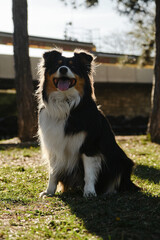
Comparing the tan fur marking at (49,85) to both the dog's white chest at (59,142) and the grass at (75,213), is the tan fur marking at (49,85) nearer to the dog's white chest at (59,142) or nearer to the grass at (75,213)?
the dog's white chest at (59,142)

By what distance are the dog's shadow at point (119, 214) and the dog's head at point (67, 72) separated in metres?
1.42

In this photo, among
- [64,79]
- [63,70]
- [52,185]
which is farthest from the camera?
[52,185]

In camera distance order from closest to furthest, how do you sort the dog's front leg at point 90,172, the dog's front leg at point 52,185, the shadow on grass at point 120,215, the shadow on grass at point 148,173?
1. the shadow on grass at point 120,215
2. the dog's front leg at point 90,172
3. the dog's front leg at point 52,185
4. the shadow on grass at point 148,173

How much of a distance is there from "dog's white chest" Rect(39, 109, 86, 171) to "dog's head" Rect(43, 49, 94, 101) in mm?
386

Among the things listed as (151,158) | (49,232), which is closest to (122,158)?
(49,232)

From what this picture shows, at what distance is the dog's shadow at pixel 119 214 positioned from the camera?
2.86 meters

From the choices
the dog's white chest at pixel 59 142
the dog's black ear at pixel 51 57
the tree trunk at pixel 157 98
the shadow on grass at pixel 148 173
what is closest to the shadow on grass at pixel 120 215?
the dog's white chest at pixel 59 142

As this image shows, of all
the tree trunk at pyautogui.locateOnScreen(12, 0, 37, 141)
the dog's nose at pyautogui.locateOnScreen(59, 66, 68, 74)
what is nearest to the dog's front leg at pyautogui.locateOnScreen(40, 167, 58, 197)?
the dog's nose at pyautogui.locateOnScreen(59, 66, 68, 74)

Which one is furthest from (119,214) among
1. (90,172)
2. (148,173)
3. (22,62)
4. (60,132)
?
(22,62)

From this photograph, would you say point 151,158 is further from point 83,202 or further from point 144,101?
point 144,101

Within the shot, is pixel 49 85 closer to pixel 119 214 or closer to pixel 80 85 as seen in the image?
pixel 80 85

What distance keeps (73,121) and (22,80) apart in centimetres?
694

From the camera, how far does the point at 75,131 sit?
419 centimetres

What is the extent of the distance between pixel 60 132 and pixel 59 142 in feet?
0.44
